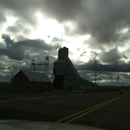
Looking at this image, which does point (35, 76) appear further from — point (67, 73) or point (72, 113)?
point (72, 113)

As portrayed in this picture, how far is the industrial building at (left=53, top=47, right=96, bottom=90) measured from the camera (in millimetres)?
95500

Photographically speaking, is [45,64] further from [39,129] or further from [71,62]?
[39,129]

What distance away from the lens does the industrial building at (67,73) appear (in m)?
95.5

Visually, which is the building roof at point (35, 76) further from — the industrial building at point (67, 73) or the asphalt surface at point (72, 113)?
the asphalt surface at point (72, 113)

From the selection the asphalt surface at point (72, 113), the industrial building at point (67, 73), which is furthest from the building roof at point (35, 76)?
the asphalt surface at point (72, 113)

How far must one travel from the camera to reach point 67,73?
9675 centimetres

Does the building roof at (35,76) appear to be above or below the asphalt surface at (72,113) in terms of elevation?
above

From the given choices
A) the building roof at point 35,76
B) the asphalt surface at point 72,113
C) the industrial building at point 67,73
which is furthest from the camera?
the industrial building at point 67,73

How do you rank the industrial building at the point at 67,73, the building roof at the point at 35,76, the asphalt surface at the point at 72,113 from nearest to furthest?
the asphalt surface at the point at 72,113
the building roof at the point at 35,76
the industrial building at the point at 67,73

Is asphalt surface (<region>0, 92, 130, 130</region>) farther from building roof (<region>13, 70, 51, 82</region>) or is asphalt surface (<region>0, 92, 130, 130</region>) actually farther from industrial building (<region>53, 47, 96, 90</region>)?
industrial building (<region>53, 47, 96, 90</region>)

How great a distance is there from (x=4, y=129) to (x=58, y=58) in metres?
→ 93.2

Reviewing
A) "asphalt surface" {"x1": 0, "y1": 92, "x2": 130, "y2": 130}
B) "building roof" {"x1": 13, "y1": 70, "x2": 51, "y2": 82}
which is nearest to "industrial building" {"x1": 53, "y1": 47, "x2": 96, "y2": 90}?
"building roof" {"x1": 13, "y1": 70, "x2": 51, "y2": 82}

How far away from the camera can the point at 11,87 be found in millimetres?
49781

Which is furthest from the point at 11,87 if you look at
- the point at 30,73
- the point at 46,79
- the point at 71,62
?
the point at 71,62
